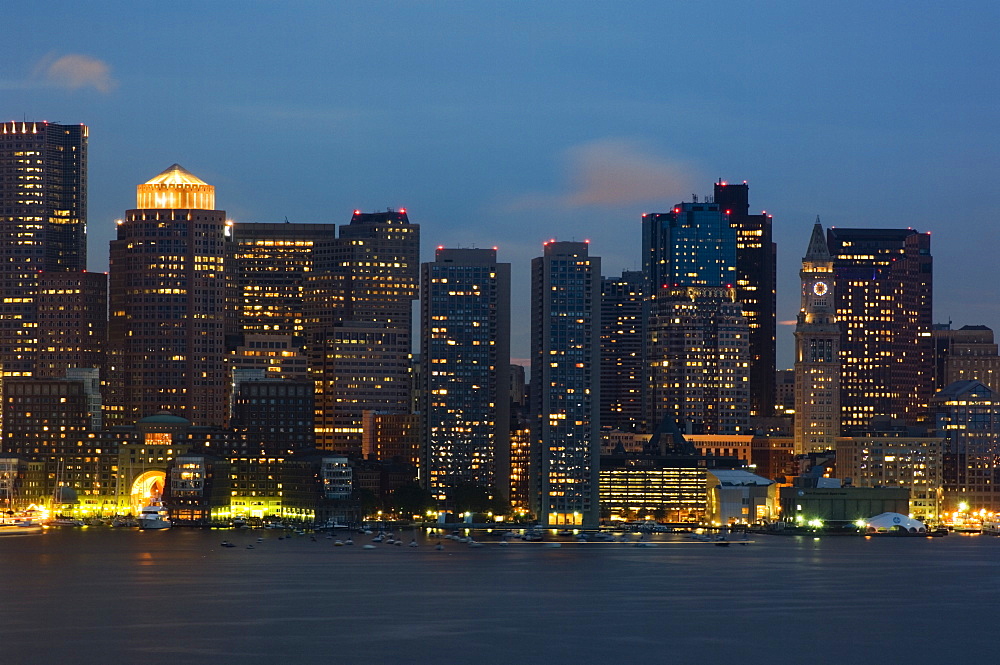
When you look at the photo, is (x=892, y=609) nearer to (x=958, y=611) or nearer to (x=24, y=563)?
(x=958, y=611)

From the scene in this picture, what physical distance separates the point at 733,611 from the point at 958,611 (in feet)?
57.5

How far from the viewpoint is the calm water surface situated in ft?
395

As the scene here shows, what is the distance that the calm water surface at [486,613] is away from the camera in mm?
120438

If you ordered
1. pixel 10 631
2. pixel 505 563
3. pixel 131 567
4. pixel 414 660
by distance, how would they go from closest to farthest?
pixel 414 660, pixel 10 631, pixel 131 567, pixel 505 563

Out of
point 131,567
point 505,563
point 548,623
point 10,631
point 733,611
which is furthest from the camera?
point 505,563

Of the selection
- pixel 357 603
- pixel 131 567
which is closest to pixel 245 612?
pixel 357 603

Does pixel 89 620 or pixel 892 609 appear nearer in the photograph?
pixel 89 620

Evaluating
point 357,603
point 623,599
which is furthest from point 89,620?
point 623,599

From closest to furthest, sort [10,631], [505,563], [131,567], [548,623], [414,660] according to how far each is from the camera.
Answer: [414,660] < [10,631] < [548,623] < [131,567] < [505,563]

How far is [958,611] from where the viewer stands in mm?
148500

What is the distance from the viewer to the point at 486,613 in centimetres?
14112

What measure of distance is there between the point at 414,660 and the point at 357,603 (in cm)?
3225

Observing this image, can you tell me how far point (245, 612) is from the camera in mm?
140875

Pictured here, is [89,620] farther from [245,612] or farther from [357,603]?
[357,603]
